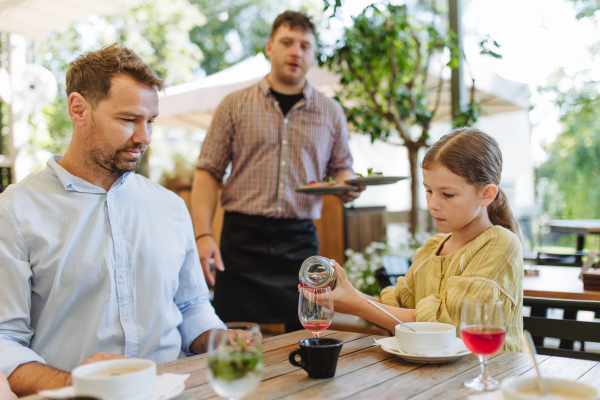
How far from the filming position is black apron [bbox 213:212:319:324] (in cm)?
264

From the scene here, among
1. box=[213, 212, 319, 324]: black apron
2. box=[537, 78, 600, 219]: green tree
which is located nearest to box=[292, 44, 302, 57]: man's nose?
box=[213, 212, 319, 324]: black apron

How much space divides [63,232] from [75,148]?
0.92 ft

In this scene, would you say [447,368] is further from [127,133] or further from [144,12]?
[144,12]

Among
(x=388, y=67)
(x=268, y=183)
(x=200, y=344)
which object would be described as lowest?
(x=200, y=344)

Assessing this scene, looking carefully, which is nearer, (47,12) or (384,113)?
(384,113)

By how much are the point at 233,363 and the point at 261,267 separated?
6.00ft

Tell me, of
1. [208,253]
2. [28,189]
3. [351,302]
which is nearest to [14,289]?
[28,189]

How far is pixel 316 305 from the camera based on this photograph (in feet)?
4.44

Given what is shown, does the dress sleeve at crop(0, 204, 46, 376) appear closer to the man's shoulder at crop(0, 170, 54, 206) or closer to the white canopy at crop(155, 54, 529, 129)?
the man's shoulder at crop(0, 170, 54, 206)

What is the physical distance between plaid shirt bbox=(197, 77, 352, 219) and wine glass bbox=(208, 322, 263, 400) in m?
1.74

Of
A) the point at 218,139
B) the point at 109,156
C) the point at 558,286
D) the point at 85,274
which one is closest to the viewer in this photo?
the point at 85,274

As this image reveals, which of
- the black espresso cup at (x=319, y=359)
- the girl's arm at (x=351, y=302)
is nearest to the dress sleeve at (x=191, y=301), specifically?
the girl's arm at (x=351, y=302)

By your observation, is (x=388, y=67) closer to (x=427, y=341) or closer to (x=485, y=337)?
(x=427, y=341)

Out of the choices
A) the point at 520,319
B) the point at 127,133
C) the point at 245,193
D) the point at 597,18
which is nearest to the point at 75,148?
the point at 127,133
